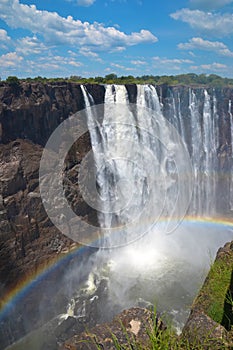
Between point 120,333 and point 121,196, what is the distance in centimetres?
1574

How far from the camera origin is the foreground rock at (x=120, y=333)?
136 inches

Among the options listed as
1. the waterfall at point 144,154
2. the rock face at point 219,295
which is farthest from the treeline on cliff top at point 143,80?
the rock face at point 219,295

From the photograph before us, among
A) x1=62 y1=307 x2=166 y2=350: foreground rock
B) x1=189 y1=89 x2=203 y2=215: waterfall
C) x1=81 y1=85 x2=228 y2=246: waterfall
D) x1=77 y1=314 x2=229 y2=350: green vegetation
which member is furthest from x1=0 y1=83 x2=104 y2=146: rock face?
x1=77 y1=314 x2=229 y2=350: green vegetation

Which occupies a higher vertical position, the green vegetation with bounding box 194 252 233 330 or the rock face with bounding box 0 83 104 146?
the rock face with bounding box 0 83 104 146

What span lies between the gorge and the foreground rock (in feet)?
31.4

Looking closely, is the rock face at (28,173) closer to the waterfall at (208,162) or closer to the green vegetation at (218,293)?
the green vegetation at (218,293)

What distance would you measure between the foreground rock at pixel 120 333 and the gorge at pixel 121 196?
31.4ft

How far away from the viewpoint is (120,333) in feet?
12.0

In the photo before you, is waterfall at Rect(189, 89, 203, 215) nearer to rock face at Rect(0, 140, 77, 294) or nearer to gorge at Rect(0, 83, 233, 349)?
gorge at Rect(0, 83, 233, 349)

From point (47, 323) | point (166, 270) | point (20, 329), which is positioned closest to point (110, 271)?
point (166, 270)

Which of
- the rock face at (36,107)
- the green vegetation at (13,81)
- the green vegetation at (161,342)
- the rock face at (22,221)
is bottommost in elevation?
the rock face at (22,221)

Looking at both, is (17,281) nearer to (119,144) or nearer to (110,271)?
(110,271)

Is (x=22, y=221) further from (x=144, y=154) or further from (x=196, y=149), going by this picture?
(x=196, y=149)

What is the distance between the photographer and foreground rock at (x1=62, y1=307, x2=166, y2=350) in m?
3.47
